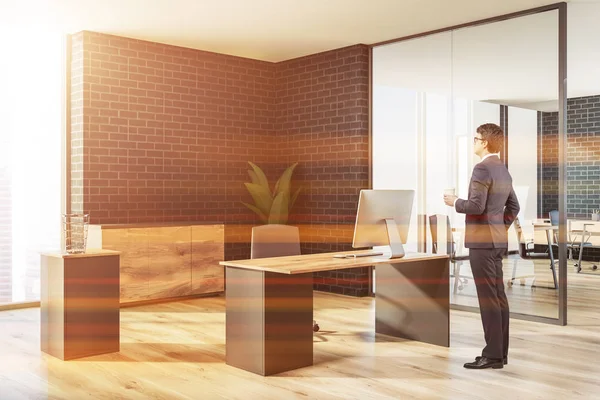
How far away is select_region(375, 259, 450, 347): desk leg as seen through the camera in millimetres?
5074

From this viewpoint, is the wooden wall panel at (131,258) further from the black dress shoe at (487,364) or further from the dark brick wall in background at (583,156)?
the dark brick wall in background at (583,156)

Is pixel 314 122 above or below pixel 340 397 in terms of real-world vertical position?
above

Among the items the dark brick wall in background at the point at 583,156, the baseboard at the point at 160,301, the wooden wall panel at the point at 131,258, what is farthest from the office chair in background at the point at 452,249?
the dark brick wall in background at the point at 583,156

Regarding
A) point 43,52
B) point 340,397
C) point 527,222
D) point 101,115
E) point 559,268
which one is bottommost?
point 340,397

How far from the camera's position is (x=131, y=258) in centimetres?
673

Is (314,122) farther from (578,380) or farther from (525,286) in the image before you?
(578,380)

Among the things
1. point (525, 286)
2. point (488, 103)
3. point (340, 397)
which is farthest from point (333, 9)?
point (340, 397)

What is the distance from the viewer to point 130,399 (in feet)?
12.4

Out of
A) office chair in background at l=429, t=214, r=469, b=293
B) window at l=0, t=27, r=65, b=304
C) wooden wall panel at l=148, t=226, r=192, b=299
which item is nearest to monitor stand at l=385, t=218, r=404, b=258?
office chair in background at l=429, t=214, r=469, b=293

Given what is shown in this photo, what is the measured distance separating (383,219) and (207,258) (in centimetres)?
314

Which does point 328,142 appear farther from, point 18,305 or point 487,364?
point 487,364

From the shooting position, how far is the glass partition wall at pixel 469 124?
6.01 m

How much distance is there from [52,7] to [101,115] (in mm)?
1332

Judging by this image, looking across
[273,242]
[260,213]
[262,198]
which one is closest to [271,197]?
[262,198]
